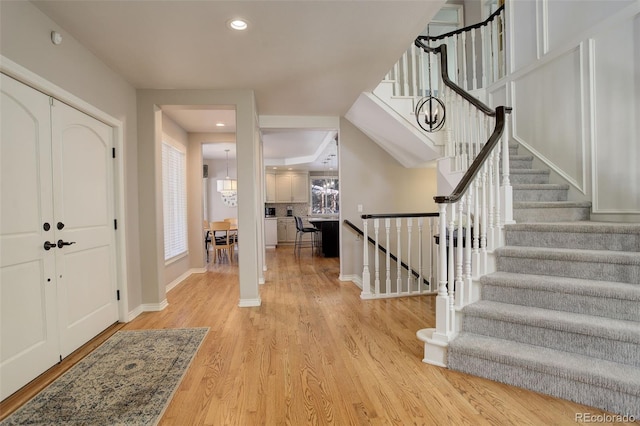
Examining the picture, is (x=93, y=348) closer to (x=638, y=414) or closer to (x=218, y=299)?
(x=218, y=299)

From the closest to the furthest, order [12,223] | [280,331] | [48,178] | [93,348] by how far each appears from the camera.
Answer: [12,223] → [48,178] → [93,348] → [280,331]

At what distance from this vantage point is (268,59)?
9.25ft

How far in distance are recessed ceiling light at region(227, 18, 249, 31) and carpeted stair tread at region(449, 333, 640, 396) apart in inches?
108

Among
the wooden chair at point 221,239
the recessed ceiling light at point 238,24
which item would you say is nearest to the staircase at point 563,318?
the recessed ceiling light at point 238,24

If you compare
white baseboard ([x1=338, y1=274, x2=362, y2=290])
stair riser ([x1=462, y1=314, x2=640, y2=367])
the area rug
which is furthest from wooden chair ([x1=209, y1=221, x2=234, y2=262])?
stair riser ([x1=462, y1=314, x2=640, y2=367])

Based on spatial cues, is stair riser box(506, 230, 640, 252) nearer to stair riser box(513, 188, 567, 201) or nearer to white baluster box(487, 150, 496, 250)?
white baluster box(487, 150, 496, 250)

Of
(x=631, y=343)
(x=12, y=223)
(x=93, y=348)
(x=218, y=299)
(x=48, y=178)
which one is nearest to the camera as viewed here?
(x=631, y=343)

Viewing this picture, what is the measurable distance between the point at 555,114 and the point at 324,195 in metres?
7.36

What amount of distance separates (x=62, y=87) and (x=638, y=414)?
163 inches

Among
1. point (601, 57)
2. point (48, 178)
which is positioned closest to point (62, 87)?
point (48, 178)

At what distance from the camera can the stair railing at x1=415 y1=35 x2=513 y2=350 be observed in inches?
86.5

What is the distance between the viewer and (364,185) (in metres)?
4.89

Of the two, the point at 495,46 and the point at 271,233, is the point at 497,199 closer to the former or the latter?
the point at 495,46

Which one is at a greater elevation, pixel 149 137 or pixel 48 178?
pixel 149 137
